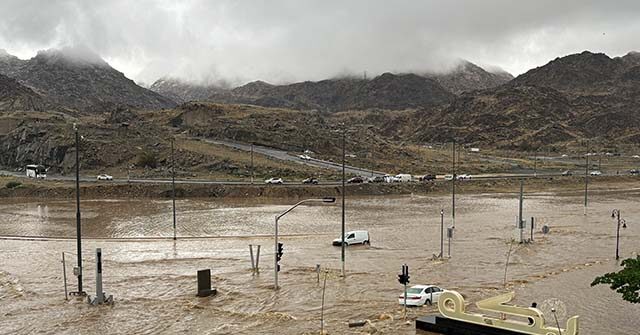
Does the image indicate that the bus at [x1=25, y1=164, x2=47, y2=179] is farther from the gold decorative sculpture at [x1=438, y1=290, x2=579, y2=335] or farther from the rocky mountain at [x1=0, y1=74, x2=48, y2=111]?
the gold decorative sculpture at [x1=438, y1=290, x2=579, y2=335]

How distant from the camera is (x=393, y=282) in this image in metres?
31.0

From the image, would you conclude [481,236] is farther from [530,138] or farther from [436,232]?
[530,138]

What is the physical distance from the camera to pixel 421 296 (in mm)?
26391

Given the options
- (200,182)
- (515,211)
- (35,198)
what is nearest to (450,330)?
(515,211)

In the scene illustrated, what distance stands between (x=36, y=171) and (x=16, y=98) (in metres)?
93.6

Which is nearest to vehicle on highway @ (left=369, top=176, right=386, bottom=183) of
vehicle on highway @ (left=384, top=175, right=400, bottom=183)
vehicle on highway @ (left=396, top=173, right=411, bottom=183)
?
vehicle on highway @ (left=384, top=175, right=400, bottom=183)

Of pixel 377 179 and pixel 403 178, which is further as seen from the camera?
pixel 403 178

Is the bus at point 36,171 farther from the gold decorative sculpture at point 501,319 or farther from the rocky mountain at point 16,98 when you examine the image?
the gold decorative sculpture at point 501,319

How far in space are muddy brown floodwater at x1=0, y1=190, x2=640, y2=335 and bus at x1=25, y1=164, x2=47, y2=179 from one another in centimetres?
2693

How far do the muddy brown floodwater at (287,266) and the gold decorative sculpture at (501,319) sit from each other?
148cm

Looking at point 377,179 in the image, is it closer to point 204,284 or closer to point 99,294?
point 204,284

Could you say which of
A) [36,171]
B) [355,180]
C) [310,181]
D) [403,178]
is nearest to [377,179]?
[403,178]

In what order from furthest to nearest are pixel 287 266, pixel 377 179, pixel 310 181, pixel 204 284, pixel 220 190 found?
pixel 377 179 → pixel 310 181 → pixel 220 190 → pixel 287 266 → pixel 204 284

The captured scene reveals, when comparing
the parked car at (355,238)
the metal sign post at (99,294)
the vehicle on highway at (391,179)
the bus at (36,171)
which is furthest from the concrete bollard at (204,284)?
the bus at (36,171)
